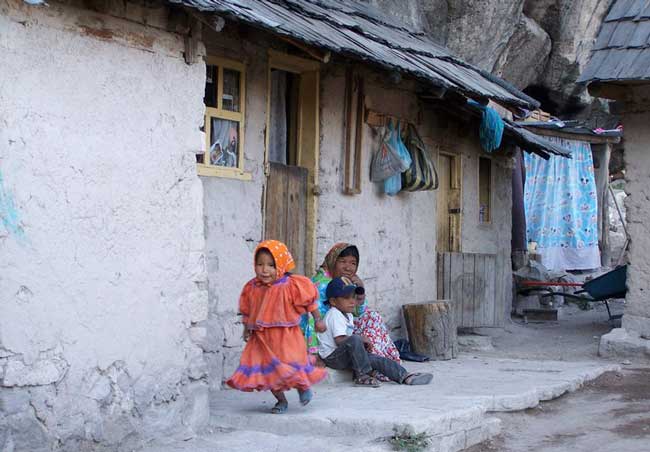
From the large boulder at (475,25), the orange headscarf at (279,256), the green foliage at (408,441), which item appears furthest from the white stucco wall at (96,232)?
the large boulder at (475,25)

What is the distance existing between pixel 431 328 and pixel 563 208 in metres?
8.58

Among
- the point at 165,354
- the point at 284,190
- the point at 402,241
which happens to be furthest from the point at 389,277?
the point at 165,354

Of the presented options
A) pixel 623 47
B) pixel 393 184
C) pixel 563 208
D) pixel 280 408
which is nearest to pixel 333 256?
pixel 280 408

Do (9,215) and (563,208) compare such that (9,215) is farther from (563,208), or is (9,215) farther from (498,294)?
(563,208)

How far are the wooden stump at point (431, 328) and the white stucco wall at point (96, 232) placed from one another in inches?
162

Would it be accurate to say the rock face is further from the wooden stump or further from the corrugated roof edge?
the wooden stump

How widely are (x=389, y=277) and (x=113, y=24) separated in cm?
512

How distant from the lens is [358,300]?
25.5 ft

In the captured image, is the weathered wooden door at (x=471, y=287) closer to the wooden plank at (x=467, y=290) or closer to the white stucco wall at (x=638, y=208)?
the wooden plank at (x=467, y=290)

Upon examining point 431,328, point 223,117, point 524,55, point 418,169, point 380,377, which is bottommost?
point 380,377

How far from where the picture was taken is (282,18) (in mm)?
6816

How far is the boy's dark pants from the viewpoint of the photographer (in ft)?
23.9

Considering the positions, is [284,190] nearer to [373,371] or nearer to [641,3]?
[373,371]

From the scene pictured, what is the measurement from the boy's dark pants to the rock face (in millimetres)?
8743
